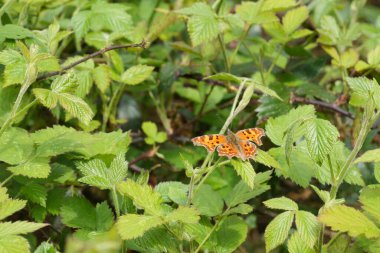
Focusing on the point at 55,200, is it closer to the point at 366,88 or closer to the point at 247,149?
the point at 247,149

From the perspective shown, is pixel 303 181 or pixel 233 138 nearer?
pixel 233 138

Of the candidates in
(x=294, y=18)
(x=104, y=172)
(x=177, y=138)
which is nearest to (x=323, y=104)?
(x=294, y=18)

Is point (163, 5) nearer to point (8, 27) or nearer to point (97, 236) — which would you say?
point (8, 27)

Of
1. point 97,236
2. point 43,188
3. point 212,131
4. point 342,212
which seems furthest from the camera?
point 212,131

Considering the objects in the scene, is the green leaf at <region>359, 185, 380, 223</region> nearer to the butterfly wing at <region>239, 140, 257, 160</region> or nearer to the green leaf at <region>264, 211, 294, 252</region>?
the green leaf at <region>264, 211, 294, 252</region>

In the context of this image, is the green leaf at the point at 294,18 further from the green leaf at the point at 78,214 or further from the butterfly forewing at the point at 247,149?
the green leaf at the point at 78,214

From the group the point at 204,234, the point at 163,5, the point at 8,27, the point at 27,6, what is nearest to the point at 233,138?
the point at 204,234

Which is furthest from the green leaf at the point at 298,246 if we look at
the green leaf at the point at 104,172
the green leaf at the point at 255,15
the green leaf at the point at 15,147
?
the green leaf at the point at 255,15
